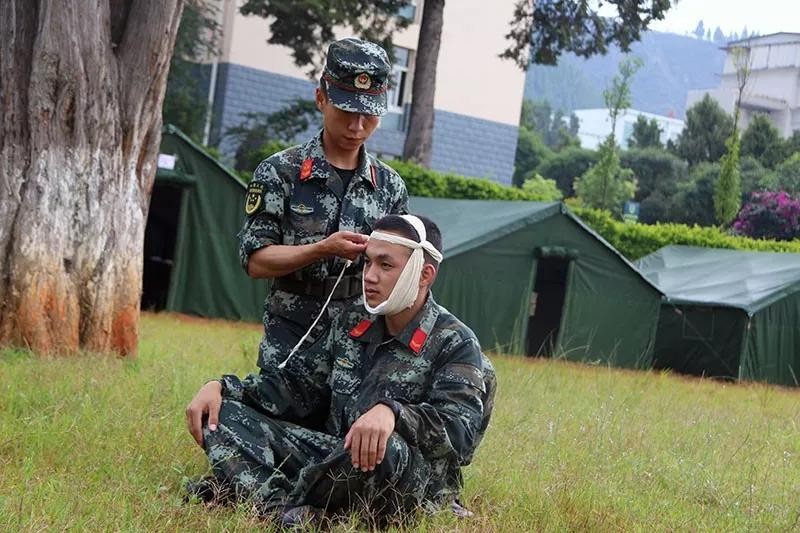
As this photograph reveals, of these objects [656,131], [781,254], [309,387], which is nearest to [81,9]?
[309,387]

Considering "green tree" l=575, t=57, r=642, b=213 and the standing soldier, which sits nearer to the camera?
the standing soldier

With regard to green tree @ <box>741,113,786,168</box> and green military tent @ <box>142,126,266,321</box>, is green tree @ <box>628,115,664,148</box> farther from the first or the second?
green military tent @ <box>142,126,266,321</box>

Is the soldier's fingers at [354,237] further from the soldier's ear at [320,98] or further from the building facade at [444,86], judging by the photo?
the building facade at [444,86]

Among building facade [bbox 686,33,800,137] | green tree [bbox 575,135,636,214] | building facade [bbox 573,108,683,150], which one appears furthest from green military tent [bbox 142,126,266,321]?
building facade [bbox 573,108,683,150]

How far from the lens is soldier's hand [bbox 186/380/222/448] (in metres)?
3.85

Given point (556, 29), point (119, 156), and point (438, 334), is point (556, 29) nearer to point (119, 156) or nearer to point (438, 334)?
point (119, 156)

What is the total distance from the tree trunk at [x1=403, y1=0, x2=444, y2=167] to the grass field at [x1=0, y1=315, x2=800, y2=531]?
12.5 meters

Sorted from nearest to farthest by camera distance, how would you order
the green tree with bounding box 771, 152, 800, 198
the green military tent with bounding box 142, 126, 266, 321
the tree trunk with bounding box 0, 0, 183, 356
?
the tree trunk with bounding box 0, 0, 183, 356
the green military tent with bounding box 142, 126, 266, 321
the green tree with bounding box 771, 152, 800, 198

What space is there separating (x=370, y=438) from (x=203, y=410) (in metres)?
0.77

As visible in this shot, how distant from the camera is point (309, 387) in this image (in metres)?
4.04

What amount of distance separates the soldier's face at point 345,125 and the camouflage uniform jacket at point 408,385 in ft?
1.86

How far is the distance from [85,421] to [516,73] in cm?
2635

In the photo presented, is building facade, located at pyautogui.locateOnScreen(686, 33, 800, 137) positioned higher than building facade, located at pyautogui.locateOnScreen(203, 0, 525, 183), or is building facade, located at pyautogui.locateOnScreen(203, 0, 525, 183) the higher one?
building facade, located at pyautogui.locateOnScreen(686, 33, 800, 137)

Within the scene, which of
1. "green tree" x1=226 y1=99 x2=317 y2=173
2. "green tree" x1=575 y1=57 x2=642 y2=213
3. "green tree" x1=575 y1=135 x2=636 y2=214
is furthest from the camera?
"green tree" x1=575 y1=135 x2=636 y2=214
